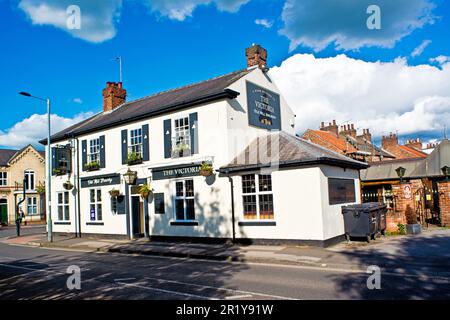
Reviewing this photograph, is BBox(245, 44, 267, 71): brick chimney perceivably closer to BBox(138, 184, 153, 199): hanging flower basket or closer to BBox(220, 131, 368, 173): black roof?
BBox(220, 131, 368, 173): black roof

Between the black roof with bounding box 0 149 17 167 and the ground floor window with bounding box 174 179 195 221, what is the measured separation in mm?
36763

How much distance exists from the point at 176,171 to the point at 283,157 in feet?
18.1

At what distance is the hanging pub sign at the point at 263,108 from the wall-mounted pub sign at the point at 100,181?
27.3 feet

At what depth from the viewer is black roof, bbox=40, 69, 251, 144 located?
1666 cm

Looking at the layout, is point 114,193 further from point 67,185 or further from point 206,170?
point 206,170

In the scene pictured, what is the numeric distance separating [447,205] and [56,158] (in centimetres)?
2256

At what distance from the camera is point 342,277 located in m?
9.27

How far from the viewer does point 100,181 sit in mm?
21094

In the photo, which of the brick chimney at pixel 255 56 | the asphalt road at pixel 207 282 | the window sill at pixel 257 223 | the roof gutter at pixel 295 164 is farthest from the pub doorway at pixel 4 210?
the window sill at pixel 257 223

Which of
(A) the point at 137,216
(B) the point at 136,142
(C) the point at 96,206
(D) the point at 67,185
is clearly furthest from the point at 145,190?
(D) the point at 67,185

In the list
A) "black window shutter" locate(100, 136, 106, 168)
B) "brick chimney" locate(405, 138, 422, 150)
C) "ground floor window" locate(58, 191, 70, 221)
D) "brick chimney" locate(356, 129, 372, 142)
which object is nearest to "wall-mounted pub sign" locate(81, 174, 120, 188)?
"black window shutter" locate(100, 136, 106, 168)

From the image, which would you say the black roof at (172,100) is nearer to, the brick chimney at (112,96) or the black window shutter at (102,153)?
the brick chimney at (112,96)

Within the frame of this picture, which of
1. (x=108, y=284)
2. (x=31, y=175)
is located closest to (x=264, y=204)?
(x=108, y=284)

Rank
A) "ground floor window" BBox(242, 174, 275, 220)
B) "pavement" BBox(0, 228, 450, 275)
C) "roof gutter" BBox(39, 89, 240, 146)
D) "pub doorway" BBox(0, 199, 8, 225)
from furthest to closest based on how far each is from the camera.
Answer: "pub doorway" BBox(0, 199, 8, 225) < "roof gutter" BBox(39, 89, 240, 146) < "ground floor window" BBox(242, 174, 275, 220) < "pavement" BBox(0, 228, 450, 275)
